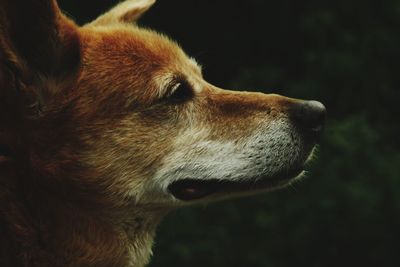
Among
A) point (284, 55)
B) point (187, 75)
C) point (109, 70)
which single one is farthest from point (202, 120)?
point (284, 55)

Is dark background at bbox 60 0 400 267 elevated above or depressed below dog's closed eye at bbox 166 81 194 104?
below

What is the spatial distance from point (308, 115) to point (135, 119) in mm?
761

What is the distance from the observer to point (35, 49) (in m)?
3.11

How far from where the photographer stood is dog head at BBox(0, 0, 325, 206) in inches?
121

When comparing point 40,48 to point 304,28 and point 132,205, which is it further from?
point 304,28

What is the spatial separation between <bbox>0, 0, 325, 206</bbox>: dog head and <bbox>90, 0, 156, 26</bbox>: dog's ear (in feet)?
0.91

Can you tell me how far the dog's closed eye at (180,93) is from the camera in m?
3.40

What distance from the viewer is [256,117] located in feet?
11.2

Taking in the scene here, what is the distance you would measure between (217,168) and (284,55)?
5.30 m

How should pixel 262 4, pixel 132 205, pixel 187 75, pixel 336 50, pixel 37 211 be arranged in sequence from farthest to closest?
pixel 262 4, pixel 336 50, pixel 187 75, pixel 132 205, pixel 37 211

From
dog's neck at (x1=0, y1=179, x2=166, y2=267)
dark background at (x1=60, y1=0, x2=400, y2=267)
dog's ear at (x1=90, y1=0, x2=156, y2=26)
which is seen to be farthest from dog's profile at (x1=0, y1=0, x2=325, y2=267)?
dark background at (x1=60, y1=0, x2=400, y2=267)

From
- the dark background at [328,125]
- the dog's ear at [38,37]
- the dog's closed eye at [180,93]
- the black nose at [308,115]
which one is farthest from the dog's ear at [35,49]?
the dark background at [328,125]

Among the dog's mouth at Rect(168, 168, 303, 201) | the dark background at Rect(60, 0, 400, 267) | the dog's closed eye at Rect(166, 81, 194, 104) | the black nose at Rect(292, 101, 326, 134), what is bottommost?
the dark background at Rect(60, 0, 400, 267)

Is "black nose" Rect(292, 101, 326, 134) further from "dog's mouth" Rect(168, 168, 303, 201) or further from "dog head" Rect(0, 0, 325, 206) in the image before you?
"dog's mouth" Rect(168, 168, 303, 201)
